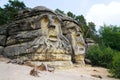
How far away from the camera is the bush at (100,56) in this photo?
3959 centimetres

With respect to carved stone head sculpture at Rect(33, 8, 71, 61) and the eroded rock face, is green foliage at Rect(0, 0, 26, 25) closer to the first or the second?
the eroded rock face

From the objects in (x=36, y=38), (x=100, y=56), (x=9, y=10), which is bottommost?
(x=100, y=56)

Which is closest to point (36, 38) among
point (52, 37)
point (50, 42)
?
point (50, 42)

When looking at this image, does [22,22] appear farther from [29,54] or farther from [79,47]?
[79,47]

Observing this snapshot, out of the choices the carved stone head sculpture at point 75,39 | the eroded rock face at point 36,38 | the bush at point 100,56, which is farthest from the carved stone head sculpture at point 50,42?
the bush at point 100,56

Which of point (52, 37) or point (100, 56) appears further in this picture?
point (100, 56)

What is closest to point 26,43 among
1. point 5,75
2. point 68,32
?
point 68,32

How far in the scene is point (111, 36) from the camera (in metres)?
47.4

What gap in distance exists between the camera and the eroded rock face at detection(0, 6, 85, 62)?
2930cm

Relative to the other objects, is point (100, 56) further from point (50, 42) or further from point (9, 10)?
point (9, 10)

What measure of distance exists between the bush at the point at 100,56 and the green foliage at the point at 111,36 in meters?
5.65

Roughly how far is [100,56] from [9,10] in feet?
48.2

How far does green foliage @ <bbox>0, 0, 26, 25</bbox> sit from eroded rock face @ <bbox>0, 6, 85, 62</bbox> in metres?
9.20

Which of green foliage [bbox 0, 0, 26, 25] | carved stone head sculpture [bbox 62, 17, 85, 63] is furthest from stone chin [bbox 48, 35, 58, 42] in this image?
green foliage [bbox 0, 0, 26, 25]
